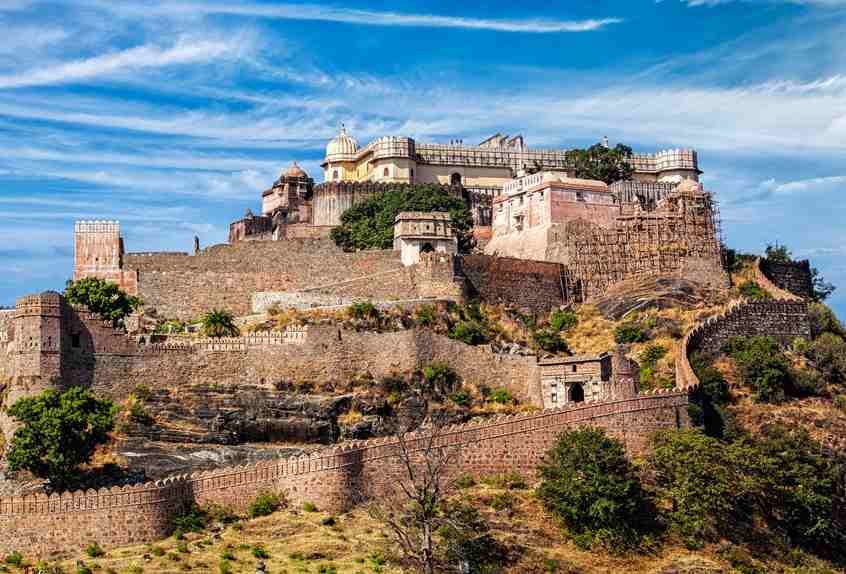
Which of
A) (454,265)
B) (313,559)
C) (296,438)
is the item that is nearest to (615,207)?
(454,265)

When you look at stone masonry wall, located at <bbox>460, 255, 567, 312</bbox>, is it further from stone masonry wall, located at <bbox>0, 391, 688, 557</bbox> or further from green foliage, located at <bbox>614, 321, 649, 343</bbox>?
stone masonry wall, located at <bbox>0, 391, 688, 557</bbox>

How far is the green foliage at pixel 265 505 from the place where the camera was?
54188 millimetres

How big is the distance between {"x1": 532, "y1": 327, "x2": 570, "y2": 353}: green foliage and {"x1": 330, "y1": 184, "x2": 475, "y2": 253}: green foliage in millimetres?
13273

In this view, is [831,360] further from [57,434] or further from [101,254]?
[101,254]

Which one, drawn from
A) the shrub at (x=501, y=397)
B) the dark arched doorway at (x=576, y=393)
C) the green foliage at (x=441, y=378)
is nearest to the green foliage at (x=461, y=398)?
the green foliage at (x=441, y=378)

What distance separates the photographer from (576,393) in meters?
66.9

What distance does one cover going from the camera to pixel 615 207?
88.9 meters

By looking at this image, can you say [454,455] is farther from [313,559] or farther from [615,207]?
[615,207]

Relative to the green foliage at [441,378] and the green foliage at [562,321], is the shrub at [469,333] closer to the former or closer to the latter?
the green foliage at [441,378]

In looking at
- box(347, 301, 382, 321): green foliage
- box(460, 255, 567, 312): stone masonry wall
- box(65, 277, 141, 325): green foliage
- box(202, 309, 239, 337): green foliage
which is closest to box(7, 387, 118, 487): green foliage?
box(65, 277, 141, 325): green foliage

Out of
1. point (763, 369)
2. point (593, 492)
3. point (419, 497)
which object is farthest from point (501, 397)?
point (419, 497)

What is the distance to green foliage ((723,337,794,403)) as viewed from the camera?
67.6 meters

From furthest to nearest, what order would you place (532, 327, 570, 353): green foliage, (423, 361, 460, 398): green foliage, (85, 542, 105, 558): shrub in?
(532, 327, 570, 353): green foliage < (423, 361, 460, 398): green foliage < (85, 542, 105, 558): shrub

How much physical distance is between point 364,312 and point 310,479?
748 inches
